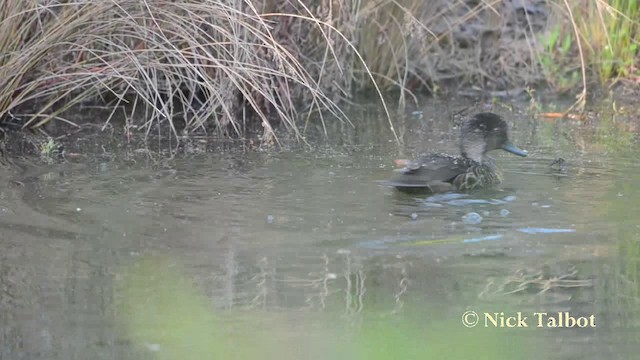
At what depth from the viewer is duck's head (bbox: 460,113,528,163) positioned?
623cm

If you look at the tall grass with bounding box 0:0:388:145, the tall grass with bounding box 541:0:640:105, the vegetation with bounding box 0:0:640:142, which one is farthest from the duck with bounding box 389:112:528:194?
the tall grass with bounding box 541:0:640:105

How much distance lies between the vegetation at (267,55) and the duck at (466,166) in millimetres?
436

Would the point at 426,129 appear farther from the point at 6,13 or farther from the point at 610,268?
the point at 610,268

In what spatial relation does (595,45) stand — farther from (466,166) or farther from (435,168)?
(435,168)

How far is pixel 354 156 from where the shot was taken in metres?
6.75

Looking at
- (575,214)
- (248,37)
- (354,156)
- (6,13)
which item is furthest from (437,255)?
(6,13)

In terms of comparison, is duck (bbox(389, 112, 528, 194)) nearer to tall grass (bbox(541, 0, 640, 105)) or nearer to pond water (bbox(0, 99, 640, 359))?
pond water (bbox(0, 99, 640, 359))

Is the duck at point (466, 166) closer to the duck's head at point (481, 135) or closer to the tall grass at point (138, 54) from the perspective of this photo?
the duck's head at point (481, 135)

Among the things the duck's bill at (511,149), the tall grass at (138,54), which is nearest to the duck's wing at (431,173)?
the duck's bill at (511,149)

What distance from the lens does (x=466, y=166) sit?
5949mm

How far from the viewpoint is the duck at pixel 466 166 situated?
573 cm

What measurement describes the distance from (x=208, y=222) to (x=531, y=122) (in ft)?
11.8

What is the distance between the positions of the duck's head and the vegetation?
41cm

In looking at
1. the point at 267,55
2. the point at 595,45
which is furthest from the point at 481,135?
the point at 595,45
